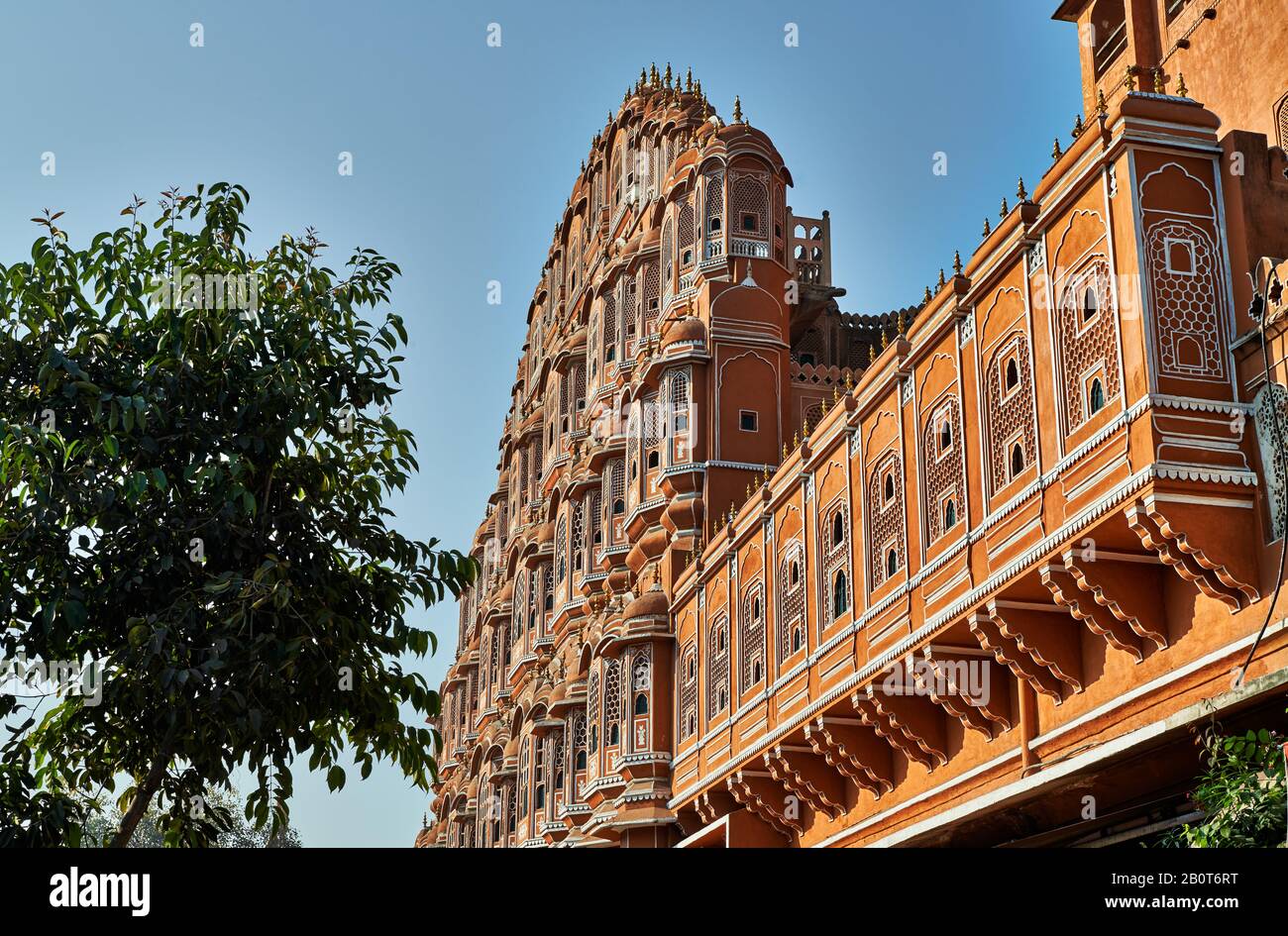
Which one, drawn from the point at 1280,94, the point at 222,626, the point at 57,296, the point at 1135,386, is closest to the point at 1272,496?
the point at 1135,386

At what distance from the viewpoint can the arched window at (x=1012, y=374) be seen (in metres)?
18.3

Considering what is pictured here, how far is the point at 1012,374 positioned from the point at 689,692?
14.6 meters

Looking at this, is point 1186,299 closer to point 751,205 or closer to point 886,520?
point 886,520

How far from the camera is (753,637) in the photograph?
27484 millimetres

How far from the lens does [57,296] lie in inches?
477

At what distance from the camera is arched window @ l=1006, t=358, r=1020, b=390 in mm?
18281

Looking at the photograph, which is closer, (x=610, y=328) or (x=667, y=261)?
(x=667, y=261)

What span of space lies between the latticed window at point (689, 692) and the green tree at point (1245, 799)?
18.3 m

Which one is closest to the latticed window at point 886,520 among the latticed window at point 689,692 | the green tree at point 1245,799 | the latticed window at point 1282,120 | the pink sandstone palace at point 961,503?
the pink sandstone palace at point 961,503

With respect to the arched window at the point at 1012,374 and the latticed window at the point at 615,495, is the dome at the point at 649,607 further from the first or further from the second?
the arched window at the point at 1012,374

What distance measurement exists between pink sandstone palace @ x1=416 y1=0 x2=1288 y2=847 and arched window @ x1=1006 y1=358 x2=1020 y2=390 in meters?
0.07

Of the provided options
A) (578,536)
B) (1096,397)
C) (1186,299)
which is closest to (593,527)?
(578,536)

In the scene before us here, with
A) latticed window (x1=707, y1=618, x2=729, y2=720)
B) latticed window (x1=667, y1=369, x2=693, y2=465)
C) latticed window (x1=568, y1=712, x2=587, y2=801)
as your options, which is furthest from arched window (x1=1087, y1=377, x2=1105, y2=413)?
latticed window (x1=568, y1=712, x2=587, y2=801)
